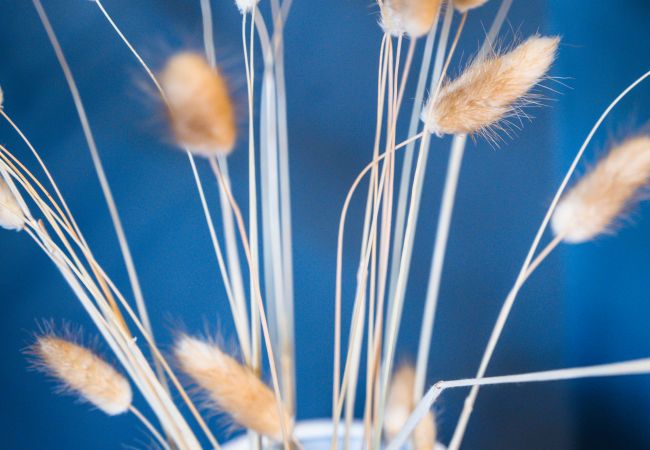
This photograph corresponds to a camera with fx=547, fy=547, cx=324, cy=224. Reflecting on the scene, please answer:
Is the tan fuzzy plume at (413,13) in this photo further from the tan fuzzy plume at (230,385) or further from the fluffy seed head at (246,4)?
the tan fuzzy plume at (230,385)

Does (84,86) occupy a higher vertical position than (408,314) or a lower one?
higher

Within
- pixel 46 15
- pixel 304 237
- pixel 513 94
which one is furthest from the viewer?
pixel 304 237

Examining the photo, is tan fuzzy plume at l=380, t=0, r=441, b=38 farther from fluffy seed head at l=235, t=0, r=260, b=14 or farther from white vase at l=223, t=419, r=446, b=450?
white vase at l=223, t=419, r=446, b=450

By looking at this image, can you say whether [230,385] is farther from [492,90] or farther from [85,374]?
[492,90]

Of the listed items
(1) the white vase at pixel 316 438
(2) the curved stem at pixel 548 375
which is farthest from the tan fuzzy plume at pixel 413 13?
(1) the white vase at pixel 316 438

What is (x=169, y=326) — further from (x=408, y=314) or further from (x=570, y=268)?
(x=570, y=268)

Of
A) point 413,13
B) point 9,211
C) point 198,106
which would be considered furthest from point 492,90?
point 9,211

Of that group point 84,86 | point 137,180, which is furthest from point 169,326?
point 84,86
